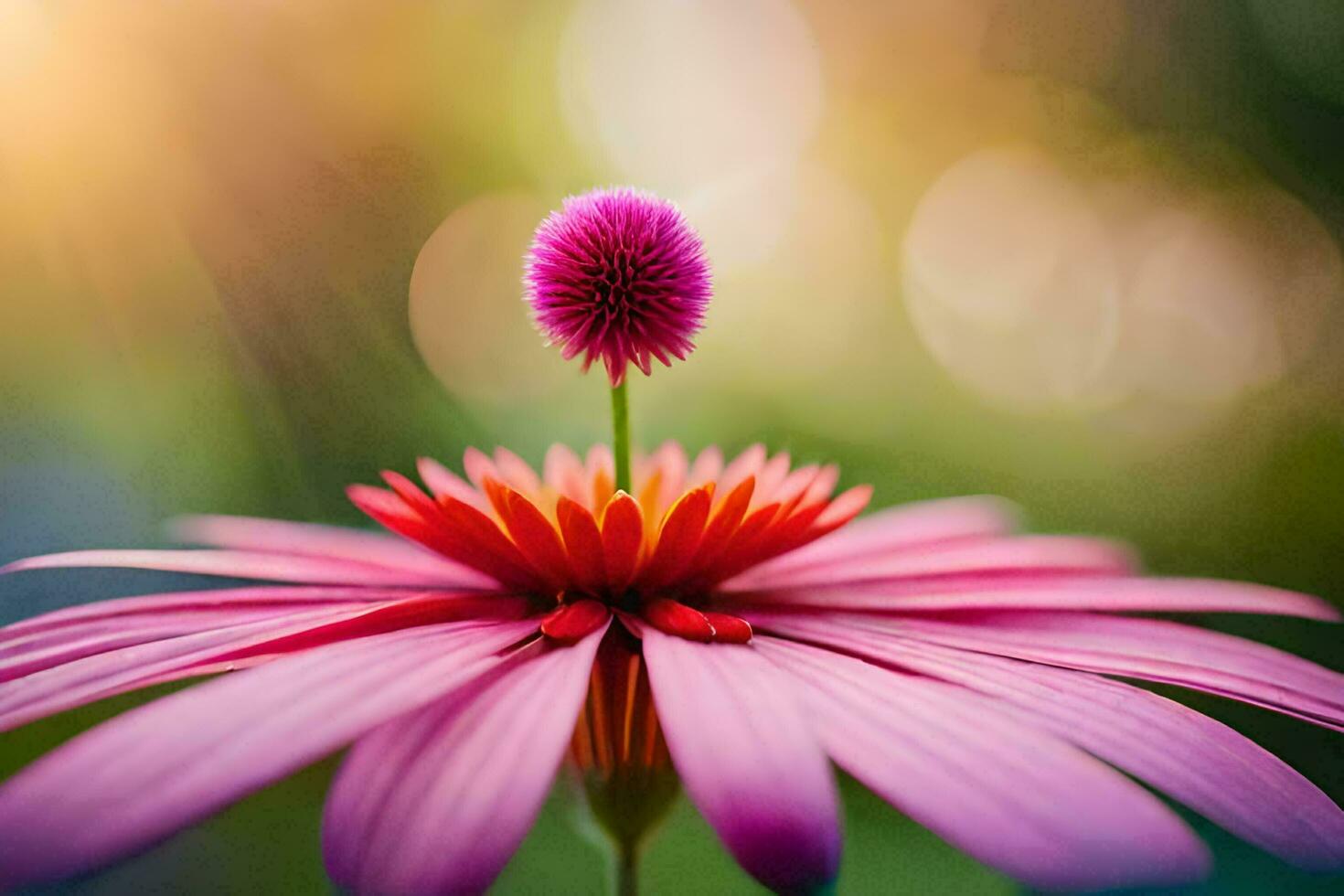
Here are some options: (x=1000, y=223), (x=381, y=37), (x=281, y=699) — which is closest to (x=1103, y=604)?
(x=281, y=699)

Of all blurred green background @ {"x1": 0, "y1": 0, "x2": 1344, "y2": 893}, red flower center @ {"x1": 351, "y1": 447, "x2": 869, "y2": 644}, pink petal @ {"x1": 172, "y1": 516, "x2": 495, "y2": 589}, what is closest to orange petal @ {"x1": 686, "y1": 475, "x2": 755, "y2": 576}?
red flower center @ {"x1": 351, "y1": 447, "x2": 869, "y2": 644}

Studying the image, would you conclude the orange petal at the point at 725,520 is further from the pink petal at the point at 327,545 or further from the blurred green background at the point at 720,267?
the blurred green background at the point at 720,267

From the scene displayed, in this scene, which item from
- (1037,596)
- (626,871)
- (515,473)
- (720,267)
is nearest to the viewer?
(626,871)

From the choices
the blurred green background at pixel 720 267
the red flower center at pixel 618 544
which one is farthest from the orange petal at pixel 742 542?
the blurred green background at pixel 720 267

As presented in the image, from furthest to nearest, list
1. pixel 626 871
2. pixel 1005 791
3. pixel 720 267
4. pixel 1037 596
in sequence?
pixel 720 267 < pixel 1037 596 < pixel 626 871 < pixel 1005 791

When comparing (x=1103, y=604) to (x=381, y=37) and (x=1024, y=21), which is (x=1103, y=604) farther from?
(x=381, y=37)

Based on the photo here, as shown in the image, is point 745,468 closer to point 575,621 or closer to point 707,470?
point 707,470

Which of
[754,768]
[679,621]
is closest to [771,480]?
[679,621]
